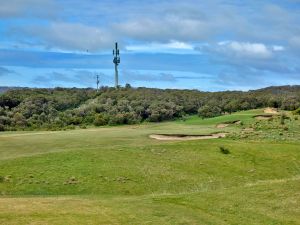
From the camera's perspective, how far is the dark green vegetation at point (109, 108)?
107631 millimetres

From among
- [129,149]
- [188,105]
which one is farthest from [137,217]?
[188,105]

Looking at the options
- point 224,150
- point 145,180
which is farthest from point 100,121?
point 145,180

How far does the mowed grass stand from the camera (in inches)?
1029

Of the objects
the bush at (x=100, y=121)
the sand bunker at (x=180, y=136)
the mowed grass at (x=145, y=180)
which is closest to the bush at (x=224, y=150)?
the mowed grass at (x=145, y=180)

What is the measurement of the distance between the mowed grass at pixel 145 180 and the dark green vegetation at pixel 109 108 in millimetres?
45474

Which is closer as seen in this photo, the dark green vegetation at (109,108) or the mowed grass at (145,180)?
the mowed grass at (145,180)

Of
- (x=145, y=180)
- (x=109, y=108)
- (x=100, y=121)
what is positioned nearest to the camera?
(x=145, y=180)

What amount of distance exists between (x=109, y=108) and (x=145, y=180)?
79433mm

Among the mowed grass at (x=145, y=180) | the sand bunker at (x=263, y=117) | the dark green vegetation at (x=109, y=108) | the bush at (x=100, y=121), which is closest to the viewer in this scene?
the mowed grass at (x=145, y=180)

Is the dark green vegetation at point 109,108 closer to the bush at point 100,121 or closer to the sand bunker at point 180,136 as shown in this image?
the bush at point 100,121

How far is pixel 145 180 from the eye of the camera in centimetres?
4184

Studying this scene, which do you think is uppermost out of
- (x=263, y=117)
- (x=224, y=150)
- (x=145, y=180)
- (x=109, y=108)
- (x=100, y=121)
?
(x=109, y=108)

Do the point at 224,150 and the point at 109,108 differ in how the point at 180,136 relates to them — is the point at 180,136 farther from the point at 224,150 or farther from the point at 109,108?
the point at 109,108

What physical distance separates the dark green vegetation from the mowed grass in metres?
45.5
